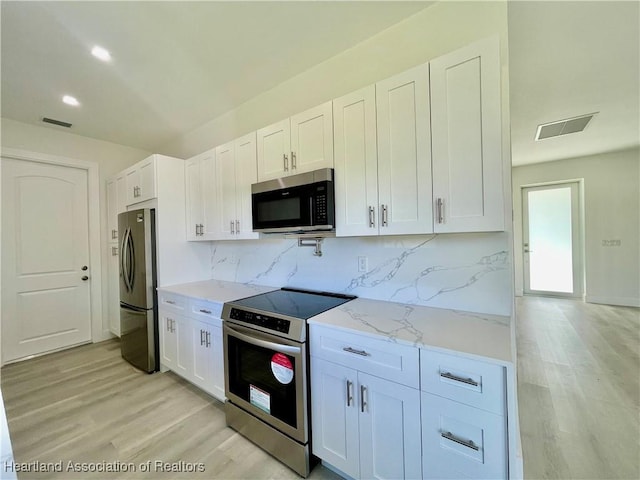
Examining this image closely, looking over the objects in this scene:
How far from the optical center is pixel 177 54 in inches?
83.5

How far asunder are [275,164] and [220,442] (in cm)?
205

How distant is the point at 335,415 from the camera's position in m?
1.47

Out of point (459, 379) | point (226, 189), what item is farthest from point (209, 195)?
point (459, 379)

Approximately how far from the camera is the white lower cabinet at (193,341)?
2.17 metres

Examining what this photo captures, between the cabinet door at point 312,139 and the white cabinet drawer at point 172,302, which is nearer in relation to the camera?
the cabinet door at point 312,139

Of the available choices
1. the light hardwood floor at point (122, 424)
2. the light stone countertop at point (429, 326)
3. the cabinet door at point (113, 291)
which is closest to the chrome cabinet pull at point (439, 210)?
the light stone countertop at point (429, 326)

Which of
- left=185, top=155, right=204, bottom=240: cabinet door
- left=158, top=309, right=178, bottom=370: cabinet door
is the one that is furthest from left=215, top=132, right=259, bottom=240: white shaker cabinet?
left=158, top=309, right=178, bottom=370: cabinet door

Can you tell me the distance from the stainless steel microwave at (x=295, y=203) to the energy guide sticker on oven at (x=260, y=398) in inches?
43.7

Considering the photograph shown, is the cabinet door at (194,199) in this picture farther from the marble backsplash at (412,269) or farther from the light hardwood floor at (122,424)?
the light hardwood floor at (122,424)

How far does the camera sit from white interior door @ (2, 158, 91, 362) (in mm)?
3082

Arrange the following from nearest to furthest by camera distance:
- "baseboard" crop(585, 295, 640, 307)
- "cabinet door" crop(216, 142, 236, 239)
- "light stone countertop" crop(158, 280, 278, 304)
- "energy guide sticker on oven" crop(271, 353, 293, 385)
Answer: "energy guide sticker on oven" crop(271, 353, 293, 385) < "light stone countertop" crop(158, 280, 278, 304) < "cabinet door" crop(216, 142, 236, 239) < "baseboard" crop(585, 295, 640, 307)

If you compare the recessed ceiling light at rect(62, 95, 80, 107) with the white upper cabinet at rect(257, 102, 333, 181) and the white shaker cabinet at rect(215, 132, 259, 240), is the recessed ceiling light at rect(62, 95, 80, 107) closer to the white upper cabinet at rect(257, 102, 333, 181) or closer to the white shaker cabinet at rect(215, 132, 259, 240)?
the white shaker cabinet at rect(215, 132, 259, 240)

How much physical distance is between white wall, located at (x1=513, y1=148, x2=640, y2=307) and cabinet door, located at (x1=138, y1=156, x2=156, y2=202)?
7.05 metres

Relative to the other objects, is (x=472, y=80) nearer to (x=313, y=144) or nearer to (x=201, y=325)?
(x=313, y=144)
